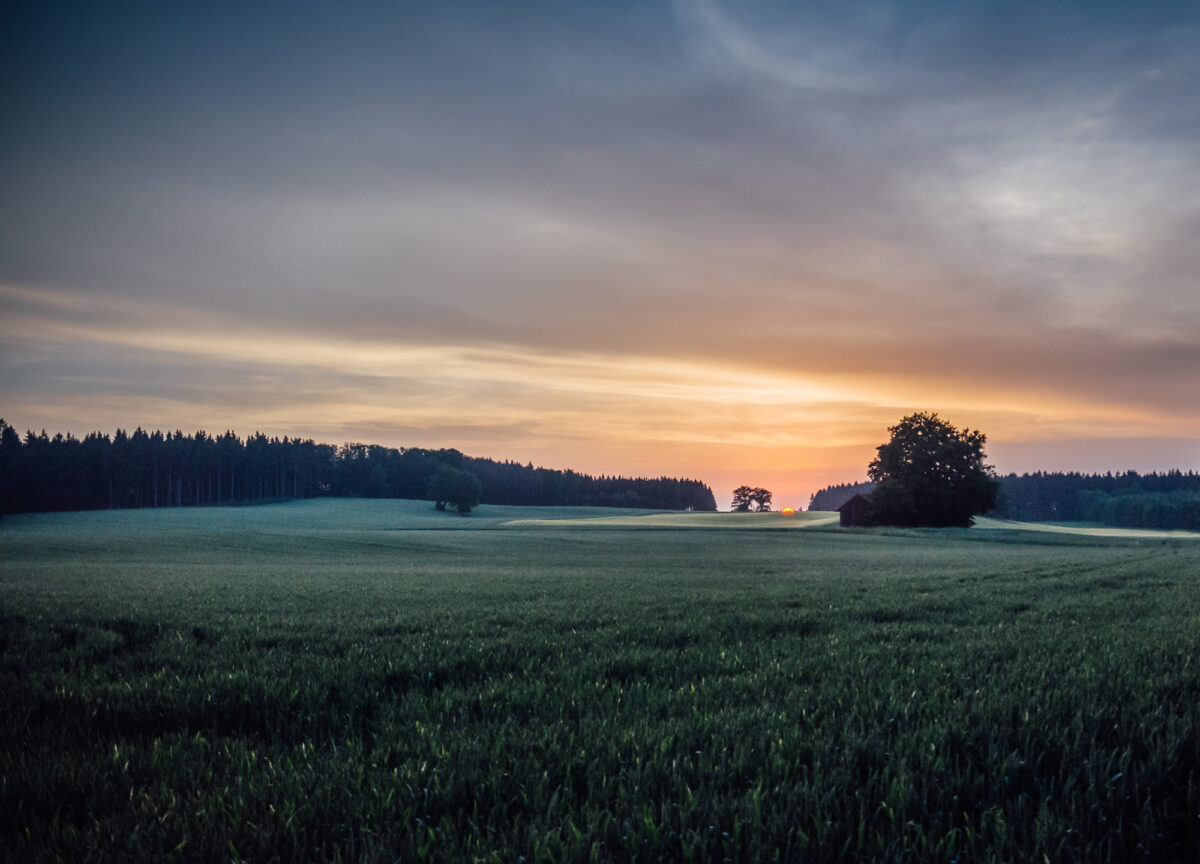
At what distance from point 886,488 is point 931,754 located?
84093 millimetres

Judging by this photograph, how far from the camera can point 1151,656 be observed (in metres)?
7.07

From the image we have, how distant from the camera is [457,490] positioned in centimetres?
12525

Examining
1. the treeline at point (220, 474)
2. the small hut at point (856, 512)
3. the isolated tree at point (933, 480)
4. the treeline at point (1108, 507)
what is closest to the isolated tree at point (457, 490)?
the treeline at point (220, 474)

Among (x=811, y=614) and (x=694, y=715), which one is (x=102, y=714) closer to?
(x=694, y=715)

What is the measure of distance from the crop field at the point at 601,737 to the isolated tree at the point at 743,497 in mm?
186048

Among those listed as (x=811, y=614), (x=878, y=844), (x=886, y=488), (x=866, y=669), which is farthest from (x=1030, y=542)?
(x=878, y=844)

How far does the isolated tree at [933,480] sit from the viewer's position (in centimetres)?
8044

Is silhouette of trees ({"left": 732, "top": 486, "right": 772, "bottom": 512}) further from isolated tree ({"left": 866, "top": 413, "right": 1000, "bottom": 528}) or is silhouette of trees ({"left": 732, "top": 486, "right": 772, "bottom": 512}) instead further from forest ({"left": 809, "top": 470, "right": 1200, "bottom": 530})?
isolated tree ({"left": 866, "top": 413, "right": 1000, "bottom": 528})

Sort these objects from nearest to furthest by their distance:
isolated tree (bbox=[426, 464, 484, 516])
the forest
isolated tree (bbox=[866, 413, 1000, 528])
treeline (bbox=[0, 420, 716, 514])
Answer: isolated tree (bbox=[866, 413, 1000, 528]) < treeline (bbox=[0, 420, 716, 514]) < isolated tree (bbox=[426, 464, 484, 516]) < the forest

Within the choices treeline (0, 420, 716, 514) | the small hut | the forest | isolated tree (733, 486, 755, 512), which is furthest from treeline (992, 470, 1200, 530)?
treeline (0, 420, 716, 514)

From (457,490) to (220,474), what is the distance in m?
63.6

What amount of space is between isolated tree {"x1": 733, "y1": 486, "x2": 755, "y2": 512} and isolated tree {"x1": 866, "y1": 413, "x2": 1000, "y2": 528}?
108 meters

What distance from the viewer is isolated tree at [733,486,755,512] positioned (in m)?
193

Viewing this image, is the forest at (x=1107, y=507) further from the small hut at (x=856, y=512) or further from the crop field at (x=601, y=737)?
the crop field at (x=601, y=737)
